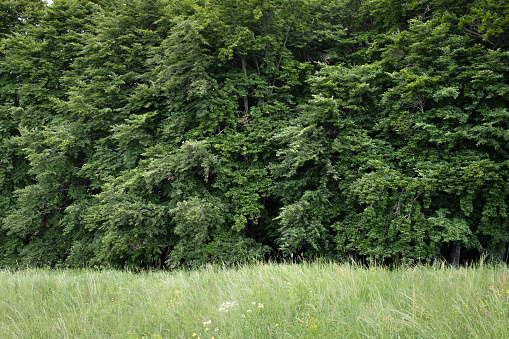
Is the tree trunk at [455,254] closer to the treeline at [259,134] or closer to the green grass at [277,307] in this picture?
the treeline at [259,134]

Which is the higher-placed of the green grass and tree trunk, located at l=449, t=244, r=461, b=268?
the green grass

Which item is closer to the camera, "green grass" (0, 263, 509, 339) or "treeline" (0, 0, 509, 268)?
"green grass" (0, 263, 509, 339)

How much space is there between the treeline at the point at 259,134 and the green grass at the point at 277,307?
4699 mm

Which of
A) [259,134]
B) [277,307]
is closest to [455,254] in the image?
[259,134]

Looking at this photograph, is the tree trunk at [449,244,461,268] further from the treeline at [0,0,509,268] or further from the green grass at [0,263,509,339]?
the green grass at [0,263,509,339]

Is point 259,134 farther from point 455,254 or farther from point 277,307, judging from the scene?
point 277,307

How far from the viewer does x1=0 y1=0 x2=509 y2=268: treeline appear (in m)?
7.75

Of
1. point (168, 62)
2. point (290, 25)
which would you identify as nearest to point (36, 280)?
point (168, 62)

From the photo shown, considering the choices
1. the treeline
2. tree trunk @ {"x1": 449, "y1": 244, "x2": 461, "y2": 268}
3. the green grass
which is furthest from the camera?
tree trunk @ {"x1": 449, "y1": 244, "x2": 461, "y2": 268}

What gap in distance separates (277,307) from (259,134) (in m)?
7.96

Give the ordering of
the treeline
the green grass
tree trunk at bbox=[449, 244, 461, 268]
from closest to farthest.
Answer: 1. the green grass
2. the treeline
3. tree trunk at bbox=[449, 244, 461, 268]

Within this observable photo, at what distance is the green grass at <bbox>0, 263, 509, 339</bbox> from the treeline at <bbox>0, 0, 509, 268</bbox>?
470 centimetres

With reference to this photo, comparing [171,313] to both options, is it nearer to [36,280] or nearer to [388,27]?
[36,280]

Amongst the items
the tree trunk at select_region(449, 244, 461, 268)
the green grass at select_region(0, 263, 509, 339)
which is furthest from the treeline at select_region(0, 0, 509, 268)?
the green grass at select_region(0, 263, 509, 339)
